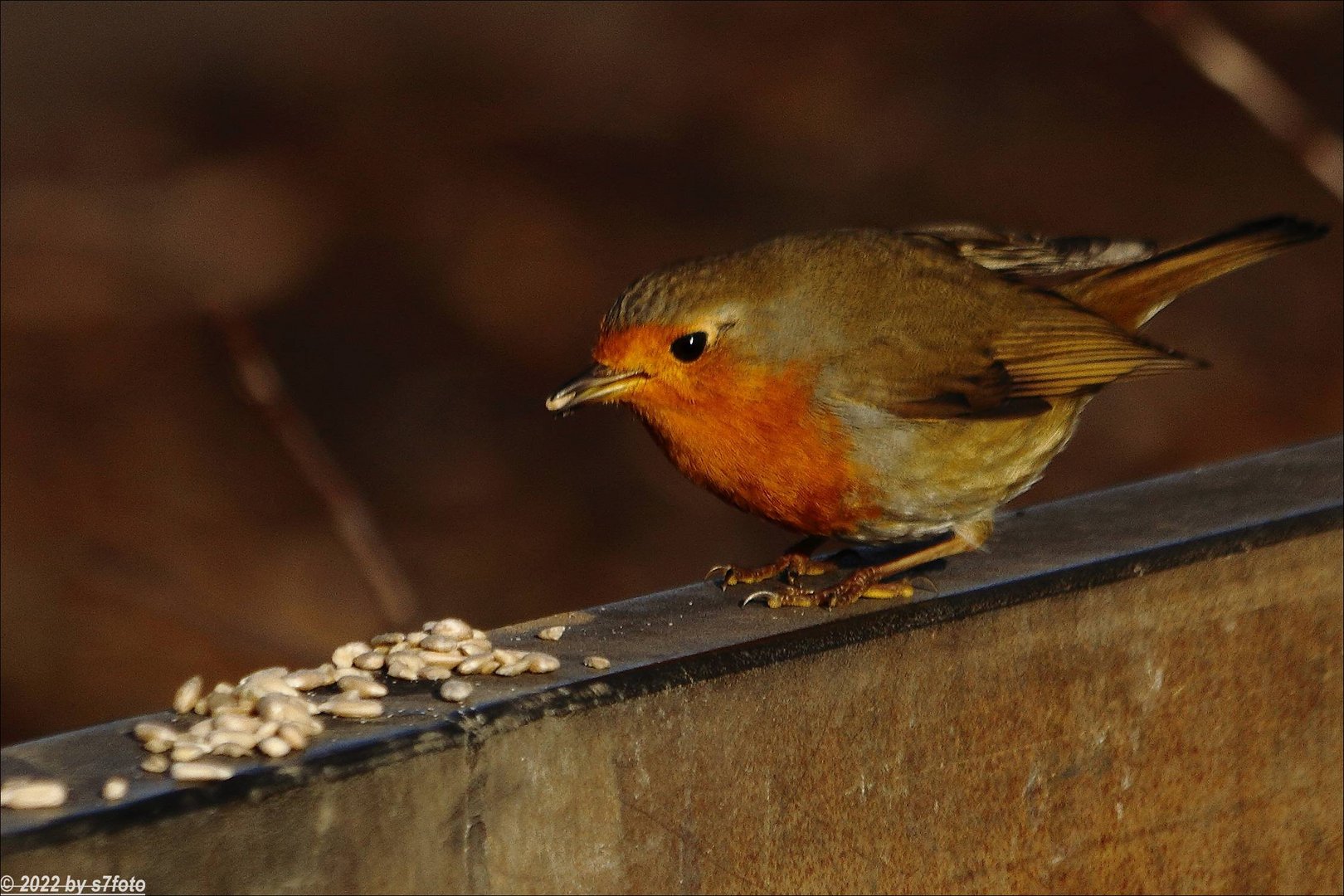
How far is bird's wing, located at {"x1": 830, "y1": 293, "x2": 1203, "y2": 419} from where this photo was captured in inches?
130

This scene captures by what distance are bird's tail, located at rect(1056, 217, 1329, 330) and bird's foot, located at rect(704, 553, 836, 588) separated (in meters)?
0.87

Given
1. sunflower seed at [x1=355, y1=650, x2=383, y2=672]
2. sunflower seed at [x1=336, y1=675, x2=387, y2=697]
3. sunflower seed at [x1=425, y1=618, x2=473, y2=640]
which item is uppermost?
sunflower seed at [x1=425, y1=618, x2=473, y2=640]

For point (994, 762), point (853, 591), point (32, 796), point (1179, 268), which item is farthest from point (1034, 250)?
point (32, 796)

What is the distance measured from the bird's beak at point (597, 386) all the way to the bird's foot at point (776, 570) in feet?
1.19

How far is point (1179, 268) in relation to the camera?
376cm

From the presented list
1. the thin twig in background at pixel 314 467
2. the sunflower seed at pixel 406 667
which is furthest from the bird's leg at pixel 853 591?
the thin twig in background at pixel 314 467

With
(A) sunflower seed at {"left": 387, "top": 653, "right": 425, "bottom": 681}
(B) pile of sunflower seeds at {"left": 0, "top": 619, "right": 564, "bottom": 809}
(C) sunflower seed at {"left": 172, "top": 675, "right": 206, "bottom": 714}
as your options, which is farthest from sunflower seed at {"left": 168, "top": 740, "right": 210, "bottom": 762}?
(A) sunflower seed at {"left": 387, "top": 653, "right": 425, "bottom": 681}

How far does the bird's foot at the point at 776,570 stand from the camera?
3.24 meters

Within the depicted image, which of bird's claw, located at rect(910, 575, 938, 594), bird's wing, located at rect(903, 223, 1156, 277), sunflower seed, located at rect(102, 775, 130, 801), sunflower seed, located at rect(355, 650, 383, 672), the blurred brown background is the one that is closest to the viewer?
sunflower seed, located at rect(102, 775, 130, 801)

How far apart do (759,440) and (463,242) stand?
619cm

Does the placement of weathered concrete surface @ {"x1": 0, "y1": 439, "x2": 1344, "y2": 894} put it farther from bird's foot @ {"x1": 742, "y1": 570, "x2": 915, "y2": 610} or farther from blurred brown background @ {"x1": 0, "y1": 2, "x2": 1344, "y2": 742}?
blurred brown background @ {"x1": 0, "y1": 2, "x2": 1344, "y2": 742}

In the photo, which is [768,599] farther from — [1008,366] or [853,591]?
[1008,366]

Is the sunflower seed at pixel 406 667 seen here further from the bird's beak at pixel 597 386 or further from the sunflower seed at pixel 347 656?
the bird's beak at pixel 597 386

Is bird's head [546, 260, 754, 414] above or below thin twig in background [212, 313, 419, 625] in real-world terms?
below
